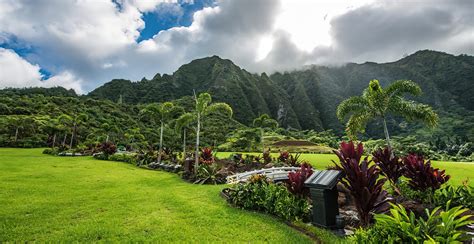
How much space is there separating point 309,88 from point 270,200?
14399cm

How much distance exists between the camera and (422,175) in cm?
867

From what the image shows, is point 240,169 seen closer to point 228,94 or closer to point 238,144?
point 238,144

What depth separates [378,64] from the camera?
151875 mm

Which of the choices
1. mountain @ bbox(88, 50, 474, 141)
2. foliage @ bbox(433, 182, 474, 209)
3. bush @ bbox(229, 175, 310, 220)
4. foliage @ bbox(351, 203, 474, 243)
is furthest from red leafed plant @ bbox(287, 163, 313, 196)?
mountain @ bbox(88, 50, 474, 141)

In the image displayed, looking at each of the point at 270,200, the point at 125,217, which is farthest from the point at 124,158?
the point at 270,200

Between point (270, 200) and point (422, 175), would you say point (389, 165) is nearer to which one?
point (422, 175)

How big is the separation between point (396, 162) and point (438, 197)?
93.6 inches

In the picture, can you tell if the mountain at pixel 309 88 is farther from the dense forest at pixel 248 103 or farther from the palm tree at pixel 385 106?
the palm tree at pixel 385 106

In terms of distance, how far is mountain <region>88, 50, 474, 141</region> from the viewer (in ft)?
337

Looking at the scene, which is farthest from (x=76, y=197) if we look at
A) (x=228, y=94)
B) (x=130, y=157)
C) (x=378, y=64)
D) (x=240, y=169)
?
(x=378, y=64)

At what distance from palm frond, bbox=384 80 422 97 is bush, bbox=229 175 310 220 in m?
9.48

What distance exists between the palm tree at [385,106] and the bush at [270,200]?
26.0 feet

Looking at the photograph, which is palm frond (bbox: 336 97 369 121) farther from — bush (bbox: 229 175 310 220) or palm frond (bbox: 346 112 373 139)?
bush (bbox: 229 175 310 220)

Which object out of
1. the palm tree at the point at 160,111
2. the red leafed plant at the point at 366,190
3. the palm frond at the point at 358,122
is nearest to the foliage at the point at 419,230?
the red leafed plant at the point at 366,190
